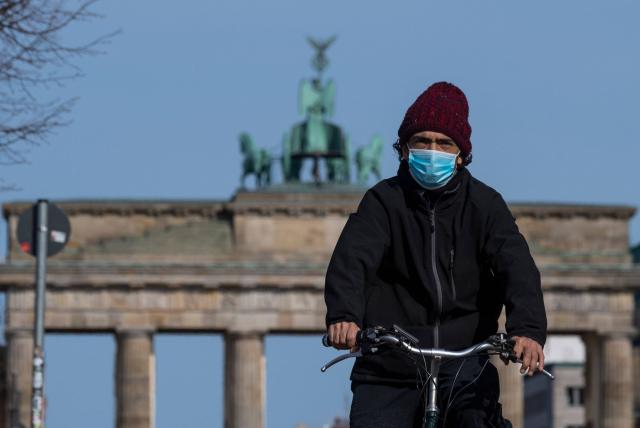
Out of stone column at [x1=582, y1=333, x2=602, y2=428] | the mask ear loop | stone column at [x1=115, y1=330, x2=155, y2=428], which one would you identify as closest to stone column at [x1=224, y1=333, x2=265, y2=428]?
stone column at [x1=115, y1=330, x2=155, y2=428]

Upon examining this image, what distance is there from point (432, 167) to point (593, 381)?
89.6 m

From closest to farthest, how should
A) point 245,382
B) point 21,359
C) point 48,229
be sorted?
1. point 48,229
2. point 21,359
3. point 245,382

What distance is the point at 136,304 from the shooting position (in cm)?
9744

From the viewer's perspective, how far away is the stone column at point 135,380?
9494cm

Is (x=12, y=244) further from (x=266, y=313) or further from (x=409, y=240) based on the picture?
(x=409, y=240)

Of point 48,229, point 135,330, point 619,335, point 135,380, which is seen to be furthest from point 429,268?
point 619,335

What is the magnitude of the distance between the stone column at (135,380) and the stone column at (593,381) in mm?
16804

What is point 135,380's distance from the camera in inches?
3762

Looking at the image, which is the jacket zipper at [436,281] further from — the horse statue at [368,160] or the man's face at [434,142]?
the horse statue at [368,160]

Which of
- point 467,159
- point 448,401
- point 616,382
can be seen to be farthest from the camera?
point 616,382

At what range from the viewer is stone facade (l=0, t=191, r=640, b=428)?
96875 millimetres

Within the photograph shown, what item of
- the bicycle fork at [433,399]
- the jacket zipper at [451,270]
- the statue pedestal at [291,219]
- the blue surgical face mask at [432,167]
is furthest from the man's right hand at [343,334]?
the statue pedestal at [291,219]

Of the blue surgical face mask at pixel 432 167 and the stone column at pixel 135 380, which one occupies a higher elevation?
the blue surgical face mask at pixel 432 167

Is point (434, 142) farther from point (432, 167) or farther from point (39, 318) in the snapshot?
point (39, 318)
